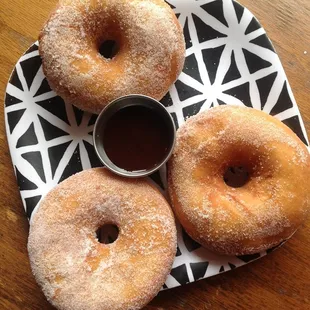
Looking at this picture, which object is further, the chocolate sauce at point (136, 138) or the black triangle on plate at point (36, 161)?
the black triangle on plate at point (36, 161)

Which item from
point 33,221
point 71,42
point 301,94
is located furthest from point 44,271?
point 301,94

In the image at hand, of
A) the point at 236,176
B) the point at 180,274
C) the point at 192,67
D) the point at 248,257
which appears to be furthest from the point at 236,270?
the point at 192,67

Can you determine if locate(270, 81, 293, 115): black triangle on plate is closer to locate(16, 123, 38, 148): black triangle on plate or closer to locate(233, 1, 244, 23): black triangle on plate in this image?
locate(233, 1, 244, 23): black triangle on plate

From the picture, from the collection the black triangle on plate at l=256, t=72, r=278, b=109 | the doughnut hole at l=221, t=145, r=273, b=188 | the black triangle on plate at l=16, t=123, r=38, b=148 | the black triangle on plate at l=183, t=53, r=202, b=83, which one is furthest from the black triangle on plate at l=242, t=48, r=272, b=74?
the black triangle on plate at l=16, t=123, r=38, b=148

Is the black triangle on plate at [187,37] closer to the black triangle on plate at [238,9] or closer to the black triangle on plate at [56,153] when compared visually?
the black triangle on plate at [238,9]

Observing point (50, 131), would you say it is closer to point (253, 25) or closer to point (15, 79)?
point (15, 79)

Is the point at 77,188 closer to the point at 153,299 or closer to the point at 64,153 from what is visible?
the point at 64,153

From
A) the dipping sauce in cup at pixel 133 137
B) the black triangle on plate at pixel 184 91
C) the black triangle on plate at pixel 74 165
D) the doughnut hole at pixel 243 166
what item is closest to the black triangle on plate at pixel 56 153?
the black triangle on plate at pixel 74 165
